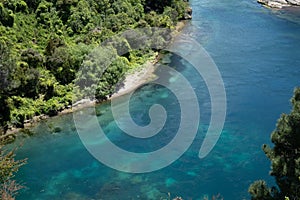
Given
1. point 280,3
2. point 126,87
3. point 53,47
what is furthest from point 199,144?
point 280,3

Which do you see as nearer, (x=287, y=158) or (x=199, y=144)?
(x=287, y=158)

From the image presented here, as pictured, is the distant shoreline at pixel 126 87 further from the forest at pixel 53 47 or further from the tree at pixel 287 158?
the tree at pixel 287 158

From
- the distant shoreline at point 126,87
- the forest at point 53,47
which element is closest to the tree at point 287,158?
the forest at point 53,47

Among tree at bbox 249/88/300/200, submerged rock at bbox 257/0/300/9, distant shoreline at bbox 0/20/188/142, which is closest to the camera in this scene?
tree at bbox 249/88/300/200

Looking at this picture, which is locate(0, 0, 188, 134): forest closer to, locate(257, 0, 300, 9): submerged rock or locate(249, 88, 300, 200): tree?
locate(249, 88, 300, 200): tree

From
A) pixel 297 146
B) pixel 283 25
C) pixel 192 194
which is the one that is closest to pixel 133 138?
pixel 192 194

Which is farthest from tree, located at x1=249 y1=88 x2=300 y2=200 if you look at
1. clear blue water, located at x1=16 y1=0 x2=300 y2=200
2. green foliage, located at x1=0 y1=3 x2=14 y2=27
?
green foliage, located at x1=0 y1=3 x2=14 y2=27

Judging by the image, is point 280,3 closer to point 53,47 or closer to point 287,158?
point 53,47

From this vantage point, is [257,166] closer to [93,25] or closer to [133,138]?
[133,138]
